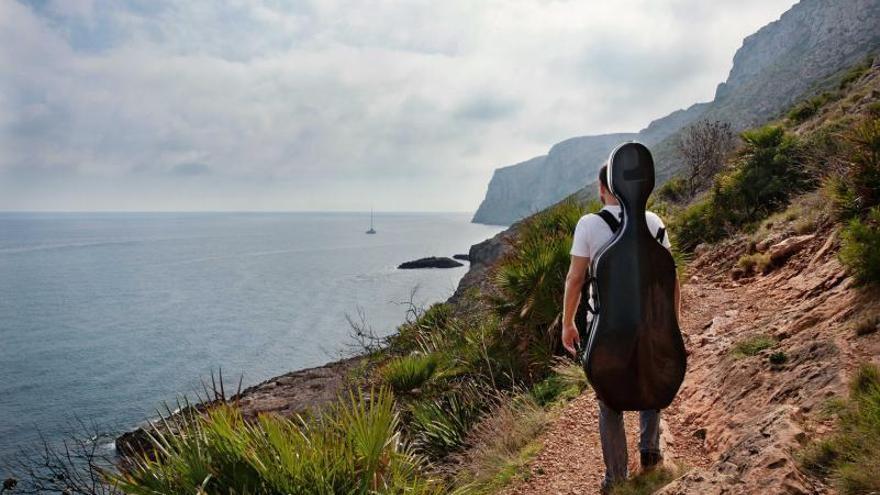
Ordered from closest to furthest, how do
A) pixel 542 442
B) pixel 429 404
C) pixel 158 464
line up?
pixel 158 464 < pixel 542 442 < pixel 429 404

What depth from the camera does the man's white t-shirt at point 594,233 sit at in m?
2.95

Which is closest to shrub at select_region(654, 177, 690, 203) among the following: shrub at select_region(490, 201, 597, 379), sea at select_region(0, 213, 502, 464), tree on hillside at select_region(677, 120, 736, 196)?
tree on hillside at select_region(677, 120, 736, 196)

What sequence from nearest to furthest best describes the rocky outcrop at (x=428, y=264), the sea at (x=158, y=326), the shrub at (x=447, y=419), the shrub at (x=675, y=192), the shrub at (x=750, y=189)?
the shrub at (x=447, y=419), the shrub at (x=750, y=189), the shrub at (x=675, y=192), the sea at (x=158, y=326), the rocky outcrop at (x=428, y=264)

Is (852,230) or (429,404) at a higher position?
(852,230)

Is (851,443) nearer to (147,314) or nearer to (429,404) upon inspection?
(429,404)

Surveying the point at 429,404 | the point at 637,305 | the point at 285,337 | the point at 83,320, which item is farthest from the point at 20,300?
the point at 637,305

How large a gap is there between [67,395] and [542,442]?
27.4 m

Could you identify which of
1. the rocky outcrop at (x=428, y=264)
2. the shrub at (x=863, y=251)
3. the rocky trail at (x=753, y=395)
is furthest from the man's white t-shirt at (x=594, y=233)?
the rocky outcrop at (x=428, y=264)

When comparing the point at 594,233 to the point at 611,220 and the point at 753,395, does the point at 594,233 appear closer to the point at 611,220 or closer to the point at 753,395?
the point at 611,220

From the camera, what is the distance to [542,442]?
514cm

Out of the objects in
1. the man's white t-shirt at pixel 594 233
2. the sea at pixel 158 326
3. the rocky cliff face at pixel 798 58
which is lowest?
the sea at pixel 158 326

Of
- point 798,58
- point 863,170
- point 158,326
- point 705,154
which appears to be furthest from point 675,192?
point 798,58

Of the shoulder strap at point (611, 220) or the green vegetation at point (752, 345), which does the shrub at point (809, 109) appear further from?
the shoulder strap at point (611, 220)

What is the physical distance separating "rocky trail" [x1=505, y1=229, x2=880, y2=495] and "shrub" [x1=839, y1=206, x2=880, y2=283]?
19 cm
